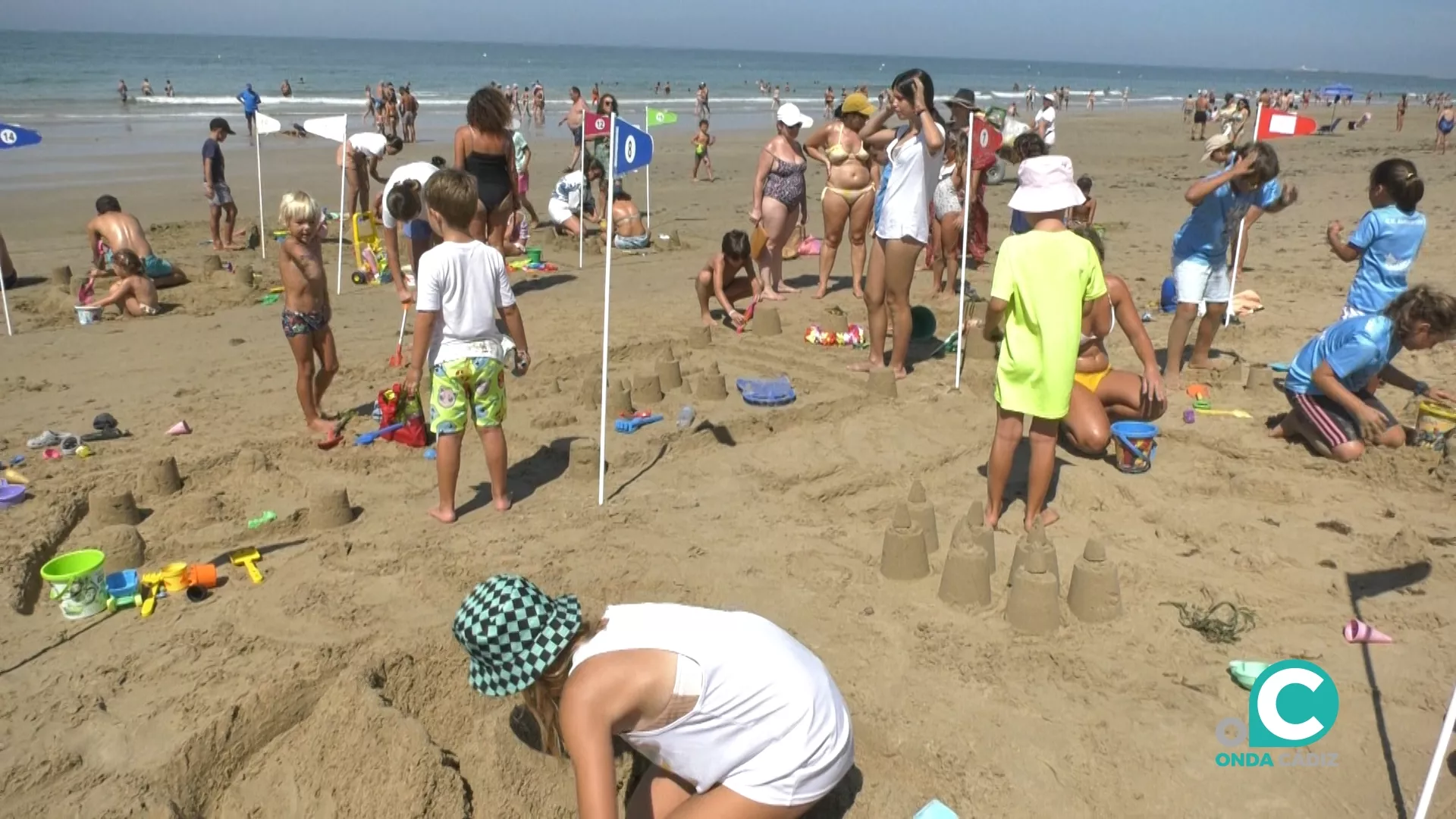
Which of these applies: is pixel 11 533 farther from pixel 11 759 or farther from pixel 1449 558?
pixel 1449 558

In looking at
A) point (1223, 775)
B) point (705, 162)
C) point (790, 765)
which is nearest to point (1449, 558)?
point (1223, 775)

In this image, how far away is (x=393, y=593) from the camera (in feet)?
13.4

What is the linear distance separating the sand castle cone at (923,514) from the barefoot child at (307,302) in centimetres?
340

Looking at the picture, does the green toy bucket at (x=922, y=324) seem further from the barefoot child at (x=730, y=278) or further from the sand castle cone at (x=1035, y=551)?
the sand castle cone at (x=1035, y=551)

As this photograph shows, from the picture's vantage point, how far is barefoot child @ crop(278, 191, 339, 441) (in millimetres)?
A: 5438

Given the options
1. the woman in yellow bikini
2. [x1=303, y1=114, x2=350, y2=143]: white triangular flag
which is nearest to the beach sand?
the woman in yellow bikini

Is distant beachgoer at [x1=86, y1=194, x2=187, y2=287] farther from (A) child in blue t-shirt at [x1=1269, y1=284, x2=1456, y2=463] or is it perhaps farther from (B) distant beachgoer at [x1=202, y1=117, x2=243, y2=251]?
(A) child in blue t-shirt at [x1=1269, y1=284, x2=1456, y2=463]

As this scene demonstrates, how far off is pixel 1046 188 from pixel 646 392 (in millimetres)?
2940

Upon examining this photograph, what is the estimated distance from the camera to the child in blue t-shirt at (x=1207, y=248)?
20.7 feet

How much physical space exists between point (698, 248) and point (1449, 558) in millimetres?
8659

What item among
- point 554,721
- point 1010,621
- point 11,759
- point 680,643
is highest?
point 680,643

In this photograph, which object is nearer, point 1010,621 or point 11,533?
point 1010,621

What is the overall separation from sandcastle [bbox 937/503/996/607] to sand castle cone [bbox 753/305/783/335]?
4119mm

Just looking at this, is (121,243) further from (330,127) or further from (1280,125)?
(1280,125)
